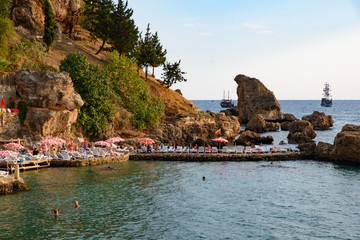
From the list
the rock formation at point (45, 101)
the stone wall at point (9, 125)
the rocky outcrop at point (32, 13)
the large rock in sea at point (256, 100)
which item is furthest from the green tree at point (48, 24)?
the large rock in sea at point (256, 100)

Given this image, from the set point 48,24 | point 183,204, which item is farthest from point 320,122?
point 183,204

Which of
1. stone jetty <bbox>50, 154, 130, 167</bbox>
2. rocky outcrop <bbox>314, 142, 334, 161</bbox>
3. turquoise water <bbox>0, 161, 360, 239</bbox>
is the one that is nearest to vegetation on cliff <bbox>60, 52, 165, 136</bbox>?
stone jetty <bbox>50, 154, 130, 167</bbox>

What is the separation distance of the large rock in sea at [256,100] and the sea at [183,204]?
8150 centimetres

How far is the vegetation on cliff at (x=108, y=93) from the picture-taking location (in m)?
56.0

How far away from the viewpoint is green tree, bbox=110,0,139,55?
7244cm

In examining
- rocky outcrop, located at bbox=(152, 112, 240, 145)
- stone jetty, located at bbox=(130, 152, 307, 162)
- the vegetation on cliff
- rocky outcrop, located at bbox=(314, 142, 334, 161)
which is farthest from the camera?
rocky outcrop, located at bbox=(152, 112, 240, 145)

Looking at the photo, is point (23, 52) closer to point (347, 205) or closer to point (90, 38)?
point (90, 38)

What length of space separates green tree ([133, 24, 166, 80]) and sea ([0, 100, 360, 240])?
37.5 m

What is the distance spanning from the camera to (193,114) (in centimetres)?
7338

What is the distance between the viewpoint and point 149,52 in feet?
250

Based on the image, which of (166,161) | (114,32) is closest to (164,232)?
(166,161)

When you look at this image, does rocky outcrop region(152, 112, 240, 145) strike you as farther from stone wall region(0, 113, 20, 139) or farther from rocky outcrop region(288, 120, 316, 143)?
stone wall region(0, 113, 20, 139)

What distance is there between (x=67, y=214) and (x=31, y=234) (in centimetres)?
394

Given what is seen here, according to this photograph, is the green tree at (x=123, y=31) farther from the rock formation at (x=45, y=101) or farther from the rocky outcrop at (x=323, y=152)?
the rocky outcrop at (x=323, y=152)
